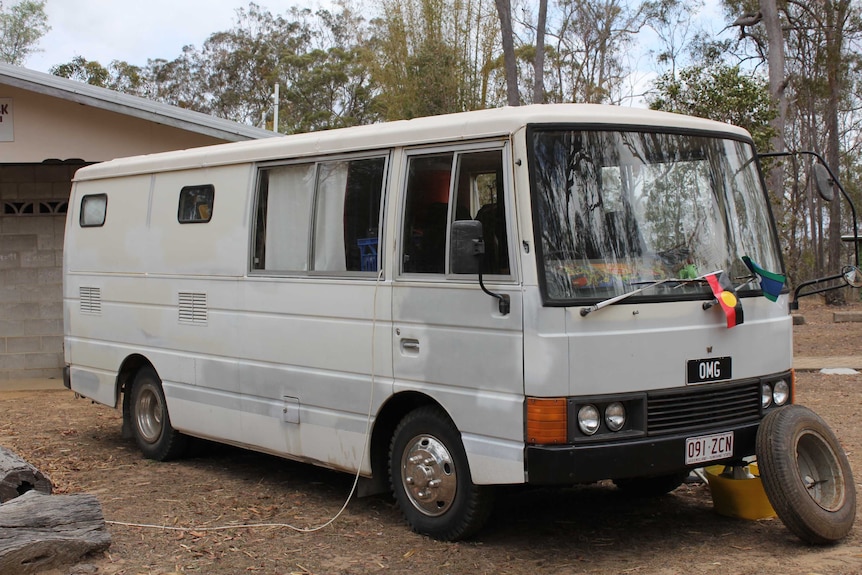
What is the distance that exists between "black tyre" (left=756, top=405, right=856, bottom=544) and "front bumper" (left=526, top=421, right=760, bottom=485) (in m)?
0.53

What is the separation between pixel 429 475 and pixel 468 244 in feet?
5.02

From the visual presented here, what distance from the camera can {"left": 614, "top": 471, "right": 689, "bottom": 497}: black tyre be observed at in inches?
295

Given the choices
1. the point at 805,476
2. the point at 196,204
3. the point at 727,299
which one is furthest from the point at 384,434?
the point at 196,204

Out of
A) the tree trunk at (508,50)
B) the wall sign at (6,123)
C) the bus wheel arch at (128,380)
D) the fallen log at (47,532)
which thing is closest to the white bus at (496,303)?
the bus wheel arch at (128,380)

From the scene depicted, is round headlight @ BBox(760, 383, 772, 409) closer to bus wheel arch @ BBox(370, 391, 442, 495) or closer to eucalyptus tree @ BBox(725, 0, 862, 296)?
bus wheel arch @ BBox(370, 391, 442, 495)

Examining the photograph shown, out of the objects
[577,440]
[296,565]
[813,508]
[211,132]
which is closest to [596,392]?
[577,440]

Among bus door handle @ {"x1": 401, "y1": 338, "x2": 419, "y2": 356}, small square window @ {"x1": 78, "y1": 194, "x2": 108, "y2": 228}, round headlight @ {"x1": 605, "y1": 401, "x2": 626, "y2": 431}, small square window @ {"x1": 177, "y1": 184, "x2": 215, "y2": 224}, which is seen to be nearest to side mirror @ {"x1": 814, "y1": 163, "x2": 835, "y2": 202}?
round headlight @ {"x1": 605, "y1": 401, "x2": 626, "y2": 431}

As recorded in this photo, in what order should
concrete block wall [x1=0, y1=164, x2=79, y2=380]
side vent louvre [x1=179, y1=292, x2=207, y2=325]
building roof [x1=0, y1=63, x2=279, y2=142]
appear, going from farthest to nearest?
1. concrete block wall [x1=0, y1=164, x2=79, y2=380]
2. building roof [x1=0, y1=63, x2=279, y2=142]
3. side vent louvre [x1=179, y1=292, x2=207, y2=325]

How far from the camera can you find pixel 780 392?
663 cm

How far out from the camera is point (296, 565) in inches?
241

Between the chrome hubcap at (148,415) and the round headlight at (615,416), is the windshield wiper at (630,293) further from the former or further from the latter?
the chrome hubcap at (148,415)

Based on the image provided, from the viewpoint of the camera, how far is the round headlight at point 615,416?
5863mm

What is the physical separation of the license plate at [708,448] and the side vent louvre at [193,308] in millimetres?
4106

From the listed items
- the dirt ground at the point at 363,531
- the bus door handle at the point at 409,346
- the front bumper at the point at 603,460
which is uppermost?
the bus door handle at the point at 409,346
